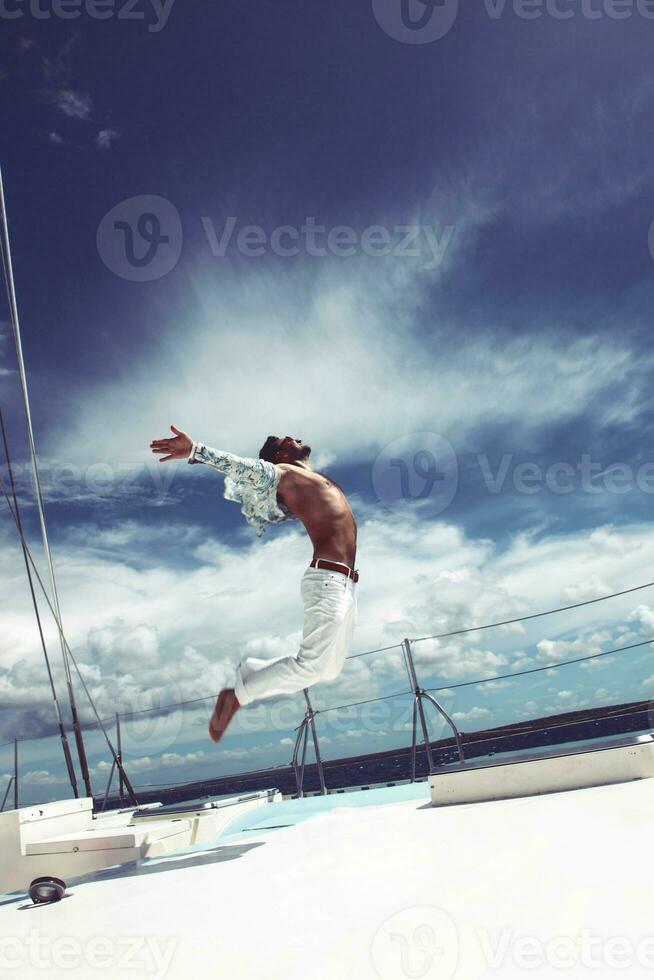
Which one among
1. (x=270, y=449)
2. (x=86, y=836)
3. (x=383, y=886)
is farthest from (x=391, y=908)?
(x=86, y=836)

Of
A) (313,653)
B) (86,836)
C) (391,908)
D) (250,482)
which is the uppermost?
(250,482)

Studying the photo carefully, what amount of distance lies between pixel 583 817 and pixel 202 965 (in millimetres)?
1430

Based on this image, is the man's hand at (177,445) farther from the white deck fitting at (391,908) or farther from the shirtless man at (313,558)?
the white deck fitting at (391,908)

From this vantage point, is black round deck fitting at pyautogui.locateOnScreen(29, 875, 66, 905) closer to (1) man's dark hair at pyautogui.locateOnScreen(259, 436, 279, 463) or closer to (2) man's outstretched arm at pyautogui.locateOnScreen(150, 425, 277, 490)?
(2) man's outstretched arm at pyautogui.locateOnScreen(150, 425, 277, 490)

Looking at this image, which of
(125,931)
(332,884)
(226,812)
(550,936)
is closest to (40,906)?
(125,931)

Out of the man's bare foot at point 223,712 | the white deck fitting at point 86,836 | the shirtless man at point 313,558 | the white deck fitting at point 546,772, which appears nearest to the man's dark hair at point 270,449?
the shirtless man at point 313,558

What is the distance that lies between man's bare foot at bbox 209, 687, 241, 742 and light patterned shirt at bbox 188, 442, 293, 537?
65 cm

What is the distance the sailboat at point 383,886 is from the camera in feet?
3.62

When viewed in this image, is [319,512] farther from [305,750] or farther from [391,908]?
[305,750]

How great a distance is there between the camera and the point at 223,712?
2.21 meters

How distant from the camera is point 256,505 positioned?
2.43 m

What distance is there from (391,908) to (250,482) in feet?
4.59

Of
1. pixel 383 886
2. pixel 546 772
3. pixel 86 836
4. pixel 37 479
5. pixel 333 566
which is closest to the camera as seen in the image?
pixel 383 886

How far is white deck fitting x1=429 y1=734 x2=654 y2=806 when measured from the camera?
275 centimetres
